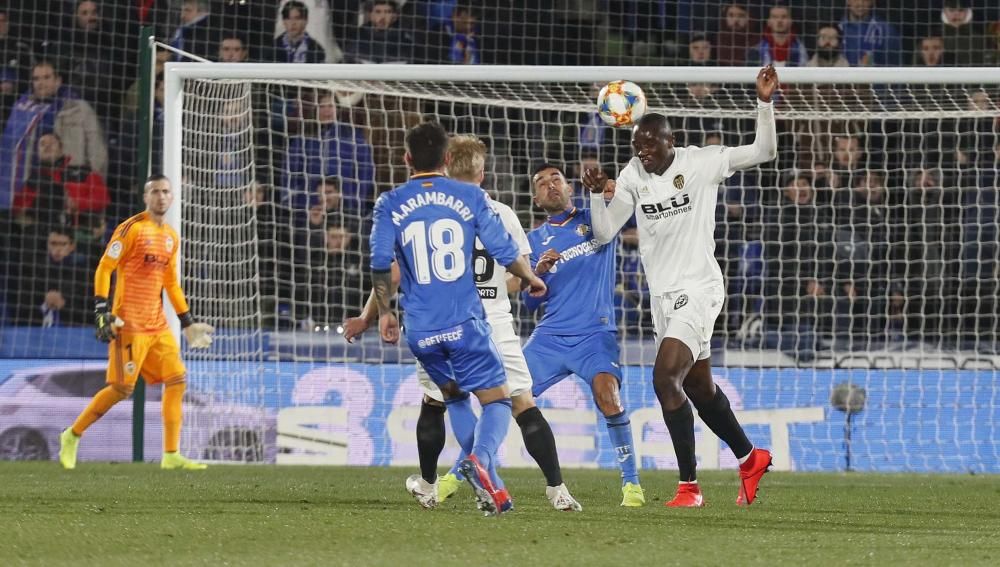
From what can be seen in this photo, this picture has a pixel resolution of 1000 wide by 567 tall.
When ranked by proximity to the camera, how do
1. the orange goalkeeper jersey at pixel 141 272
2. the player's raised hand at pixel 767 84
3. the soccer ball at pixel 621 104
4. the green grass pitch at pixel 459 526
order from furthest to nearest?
the orange goalkeeper jersey at pixel 141 272, the soccer ball at pixel 621 104, the player's raised hand at pixel 767 84, the green grass pitch at pixel 459 526

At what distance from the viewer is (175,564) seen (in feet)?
14.6

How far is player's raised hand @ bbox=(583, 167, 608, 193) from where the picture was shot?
24.5 ft

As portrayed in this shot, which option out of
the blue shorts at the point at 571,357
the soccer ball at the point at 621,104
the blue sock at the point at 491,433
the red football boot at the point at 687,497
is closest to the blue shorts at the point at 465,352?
the blue sock at the point at 491,433

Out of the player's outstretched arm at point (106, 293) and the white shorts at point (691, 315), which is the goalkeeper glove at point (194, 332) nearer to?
the player's outstretched arm at point (106, 293)

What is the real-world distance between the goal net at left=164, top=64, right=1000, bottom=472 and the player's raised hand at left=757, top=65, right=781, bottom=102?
259 centimetres

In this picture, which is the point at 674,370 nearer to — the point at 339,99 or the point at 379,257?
the point at 379,257

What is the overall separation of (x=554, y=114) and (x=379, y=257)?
7456 mm

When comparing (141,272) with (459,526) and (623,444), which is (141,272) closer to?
(623,444)

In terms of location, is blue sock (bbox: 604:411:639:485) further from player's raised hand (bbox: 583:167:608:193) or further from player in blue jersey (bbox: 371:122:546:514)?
player in blue jersey (bbox: 371:122:546:514)

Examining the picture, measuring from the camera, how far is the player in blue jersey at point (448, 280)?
6.16 m

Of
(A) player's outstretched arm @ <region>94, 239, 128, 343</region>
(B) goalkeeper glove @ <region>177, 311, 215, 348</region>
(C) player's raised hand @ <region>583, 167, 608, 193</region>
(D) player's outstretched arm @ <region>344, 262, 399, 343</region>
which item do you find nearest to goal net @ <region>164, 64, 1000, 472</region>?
(A) player's outstretched arm @ <region>94, 239, 128, 343</region>

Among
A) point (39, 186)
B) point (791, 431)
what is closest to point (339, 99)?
point (39, 186)

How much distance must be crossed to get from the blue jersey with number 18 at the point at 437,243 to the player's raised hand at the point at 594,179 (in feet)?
4.39

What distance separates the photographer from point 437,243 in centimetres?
618
